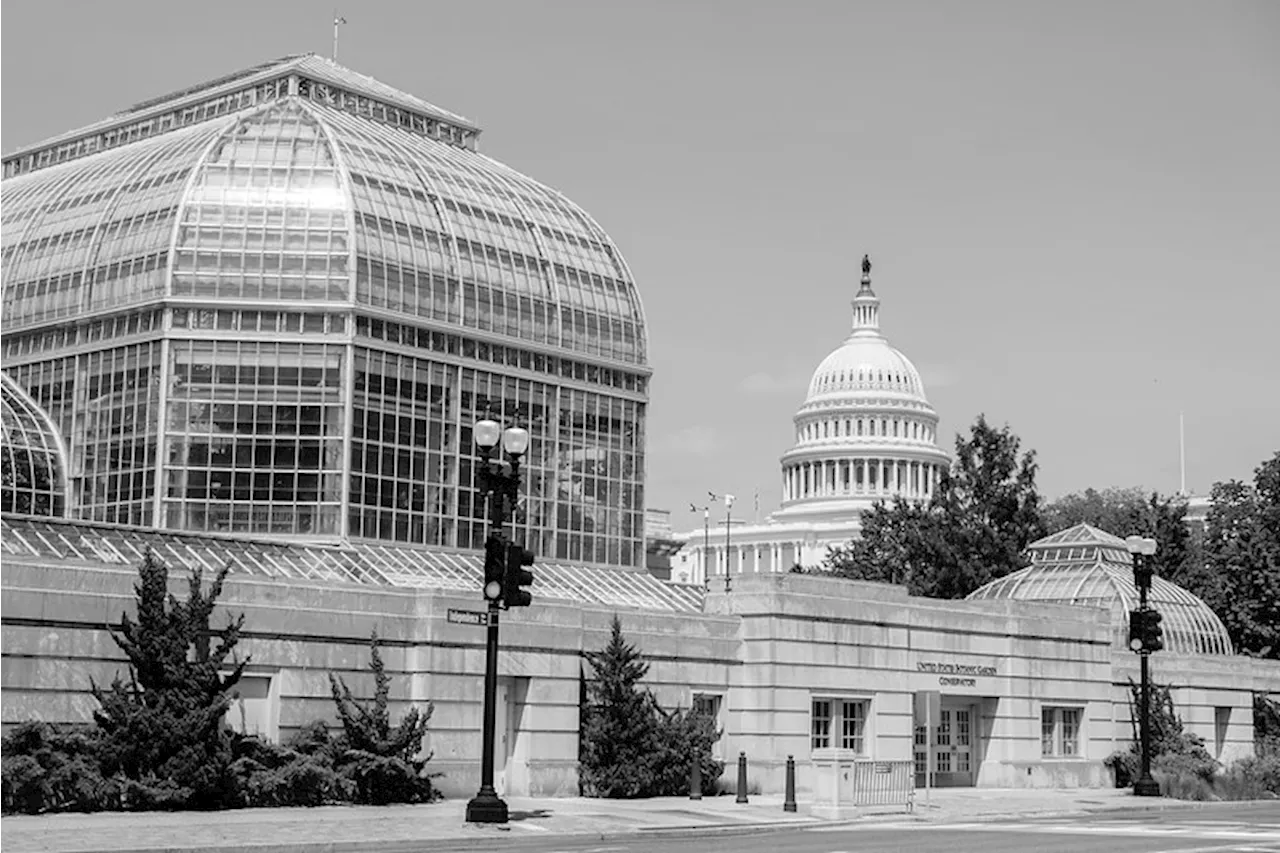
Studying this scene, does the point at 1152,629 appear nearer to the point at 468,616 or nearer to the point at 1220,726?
the point at 1220,726

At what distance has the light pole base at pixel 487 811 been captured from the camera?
3234cm

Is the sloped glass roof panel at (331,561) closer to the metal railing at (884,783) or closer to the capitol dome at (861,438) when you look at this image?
the metal railing at (884,783)

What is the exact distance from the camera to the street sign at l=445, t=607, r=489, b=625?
3438 centimetres

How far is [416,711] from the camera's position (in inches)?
1492

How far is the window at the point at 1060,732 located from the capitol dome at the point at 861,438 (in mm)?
123418

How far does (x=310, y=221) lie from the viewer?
54.9m

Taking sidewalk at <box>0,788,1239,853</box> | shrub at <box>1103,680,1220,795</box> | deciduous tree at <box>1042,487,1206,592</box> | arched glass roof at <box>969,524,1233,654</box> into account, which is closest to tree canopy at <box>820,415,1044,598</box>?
deciduous tree at <box>1042,487,1206,592</box>

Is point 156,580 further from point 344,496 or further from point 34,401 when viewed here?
point 34,401

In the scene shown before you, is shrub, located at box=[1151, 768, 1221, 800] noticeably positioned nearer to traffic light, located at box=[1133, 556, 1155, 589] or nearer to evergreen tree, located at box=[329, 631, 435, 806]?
traffic light, located at box=[1133, 556, 1155, 589]

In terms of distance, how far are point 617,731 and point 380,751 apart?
7173 millimetres

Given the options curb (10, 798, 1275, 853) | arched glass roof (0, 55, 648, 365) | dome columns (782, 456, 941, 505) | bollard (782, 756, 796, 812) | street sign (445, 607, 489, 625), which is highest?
dome columns (782, 456, 941, 505)

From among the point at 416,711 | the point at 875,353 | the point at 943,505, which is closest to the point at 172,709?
the point at 416,711

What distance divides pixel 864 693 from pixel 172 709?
21.7 meters

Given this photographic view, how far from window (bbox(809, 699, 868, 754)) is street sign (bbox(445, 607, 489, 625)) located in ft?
50.5
